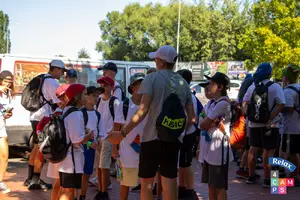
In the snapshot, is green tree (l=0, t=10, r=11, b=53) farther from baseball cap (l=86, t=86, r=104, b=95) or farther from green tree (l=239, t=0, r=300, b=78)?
A: baseball cap (l=86, t=86, r=104, b=95)

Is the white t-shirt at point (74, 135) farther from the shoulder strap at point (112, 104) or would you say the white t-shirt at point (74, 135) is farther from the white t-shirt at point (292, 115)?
the white t-shirt at point (292, 115)

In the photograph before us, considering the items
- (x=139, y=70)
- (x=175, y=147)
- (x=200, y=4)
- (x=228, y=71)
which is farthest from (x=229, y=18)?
(x=175, y=147)

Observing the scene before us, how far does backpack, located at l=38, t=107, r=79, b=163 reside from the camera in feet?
14.7

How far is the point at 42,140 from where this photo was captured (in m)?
4.54

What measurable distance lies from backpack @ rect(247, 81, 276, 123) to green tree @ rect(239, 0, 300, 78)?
17714 millimetres

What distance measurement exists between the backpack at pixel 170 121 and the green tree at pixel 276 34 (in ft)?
68.0

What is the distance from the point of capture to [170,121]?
4434 millimetres

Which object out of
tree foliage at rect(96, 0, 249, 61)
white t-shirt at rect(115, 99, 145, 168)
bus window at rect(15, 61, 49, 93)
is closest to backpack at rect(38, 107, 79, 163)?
white t-shirt at rect(115, 99, 145, 168)

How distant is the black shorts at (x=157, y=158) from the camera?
14.9ft

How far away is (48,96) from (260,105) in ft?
11.2

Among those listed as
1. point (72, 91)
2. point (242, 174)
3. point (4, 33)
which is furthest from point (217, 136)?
point (4, 33)

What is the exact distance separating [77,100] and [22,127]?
18.2ft

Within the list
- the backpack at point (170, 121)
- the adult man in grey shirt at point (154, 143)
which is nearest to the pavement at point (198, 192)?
the adult man in grey shirt at point (154, 143)

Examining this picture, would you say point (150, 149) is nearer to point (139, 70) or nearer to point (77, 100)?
point (77, 100)
